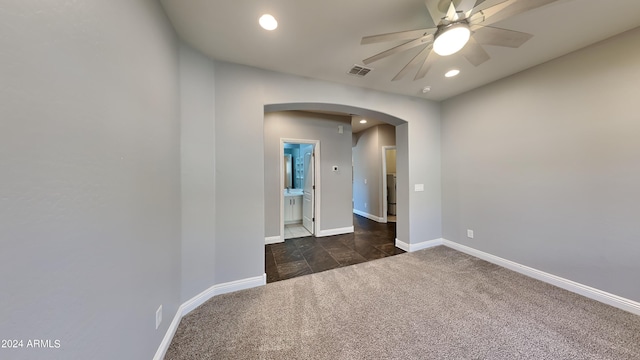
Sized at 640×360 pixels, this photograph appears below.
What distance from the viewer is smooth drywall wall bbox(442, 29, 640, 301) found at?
188 centimetres

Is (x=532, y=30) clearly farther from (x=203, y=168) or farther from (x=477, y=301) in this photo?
(x=203, y=168)

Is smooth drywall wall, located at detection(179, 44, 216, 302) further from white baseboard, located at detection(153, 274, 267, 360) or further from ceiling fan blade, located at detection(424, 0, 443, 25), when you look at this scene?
ceiling fan blade, located at detection(424, 0, 443, 25)

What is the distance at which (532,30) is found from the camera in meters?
1.81

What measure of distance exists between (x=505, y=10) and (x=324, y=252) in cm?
331

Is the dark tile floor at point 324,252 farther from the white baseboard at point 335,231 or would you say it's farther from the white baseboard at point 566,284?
the white baseboard at point 566,284

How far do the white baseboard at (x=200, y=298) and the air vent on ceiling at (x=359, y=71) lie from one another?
9.06 feet

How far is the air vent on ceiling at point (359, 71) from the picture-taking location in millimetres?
2415

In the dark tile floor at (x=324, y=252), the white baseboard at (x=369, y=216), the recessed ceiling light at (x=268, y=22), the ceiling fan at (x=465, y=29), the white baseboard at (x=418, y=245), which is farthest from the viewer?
the white baseboard at (x=369, y=216)

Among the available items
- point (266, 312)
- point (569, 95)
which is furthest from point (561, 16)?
point (266, 312)

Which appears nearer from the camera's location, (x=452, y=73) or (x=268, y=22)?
(x=268, y=22)

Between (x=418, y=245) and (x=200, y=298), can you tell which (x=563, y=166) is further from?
(x=200, y=298)

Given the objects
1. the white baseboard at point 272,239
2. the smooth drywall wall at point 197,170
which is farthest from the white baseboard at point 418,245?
the smooth drywall wall at point 197,170

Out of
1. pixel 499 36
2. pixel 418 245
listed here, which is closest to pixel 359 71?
pixel 499 36

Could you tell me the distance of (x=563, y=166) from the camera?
224 cm
